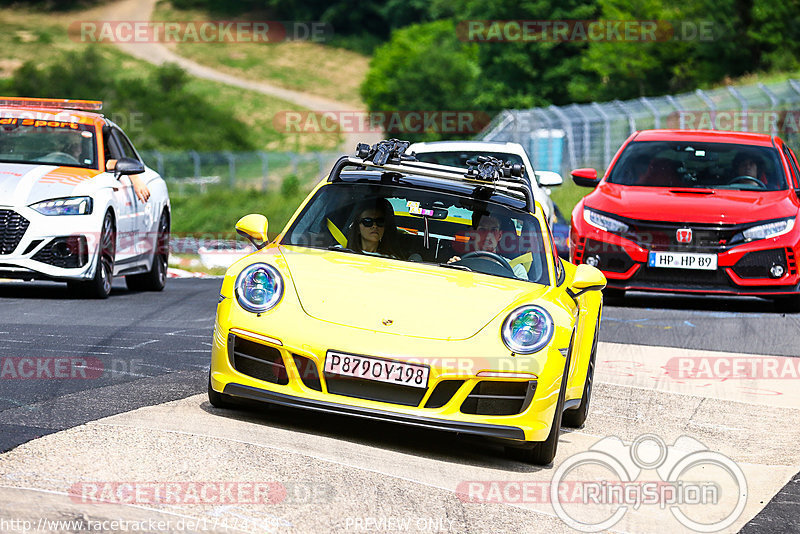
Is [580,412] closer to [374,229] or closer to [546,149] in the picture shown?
[374,229]

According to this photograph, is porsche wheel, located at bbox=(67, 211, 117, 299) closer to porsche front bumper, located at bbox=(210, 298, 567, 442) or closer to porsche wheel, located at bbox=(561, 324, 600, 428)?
porsche wheel, located at bbox=(561, 324, 600, 428)

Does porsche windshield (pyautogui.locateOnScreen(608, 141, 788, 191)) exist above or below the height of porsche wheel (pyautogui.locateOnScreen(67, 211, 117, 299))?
above

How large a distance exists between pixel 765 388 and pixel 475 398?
12.8ft

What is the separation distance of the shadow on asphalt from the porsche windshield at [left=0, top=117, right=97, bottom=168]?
6732mm

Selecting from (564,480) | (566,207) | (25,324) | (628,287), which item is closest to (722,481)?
(564,480)

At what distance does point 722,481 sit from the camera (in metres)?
6.80

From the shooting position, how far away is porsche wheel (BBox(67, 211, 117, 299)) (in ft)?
42.7

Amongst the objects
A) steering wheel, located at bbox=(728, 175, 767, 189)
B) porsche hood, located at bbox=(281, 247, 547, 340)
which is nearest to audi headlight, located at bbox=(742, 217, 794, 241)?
steering wheel, located at bbox=(728, 175, 767, 189)

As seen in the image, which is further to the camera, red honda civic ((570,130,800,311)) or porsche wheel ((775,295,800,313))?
porsche wheel ((775,295,800,313))

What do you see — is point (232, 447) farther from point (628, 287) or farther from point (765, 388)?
point (628, 287)

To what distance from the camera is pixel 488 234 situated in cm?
779

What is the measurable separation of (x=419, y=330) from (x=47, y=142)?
790 cm

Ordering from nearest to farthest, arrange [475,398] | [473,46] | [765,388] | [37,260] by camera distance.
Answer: [475,398]
[765,388]
[37,260]
[473,46]

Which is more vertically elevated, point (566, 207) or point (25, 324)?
point (25, 324)
